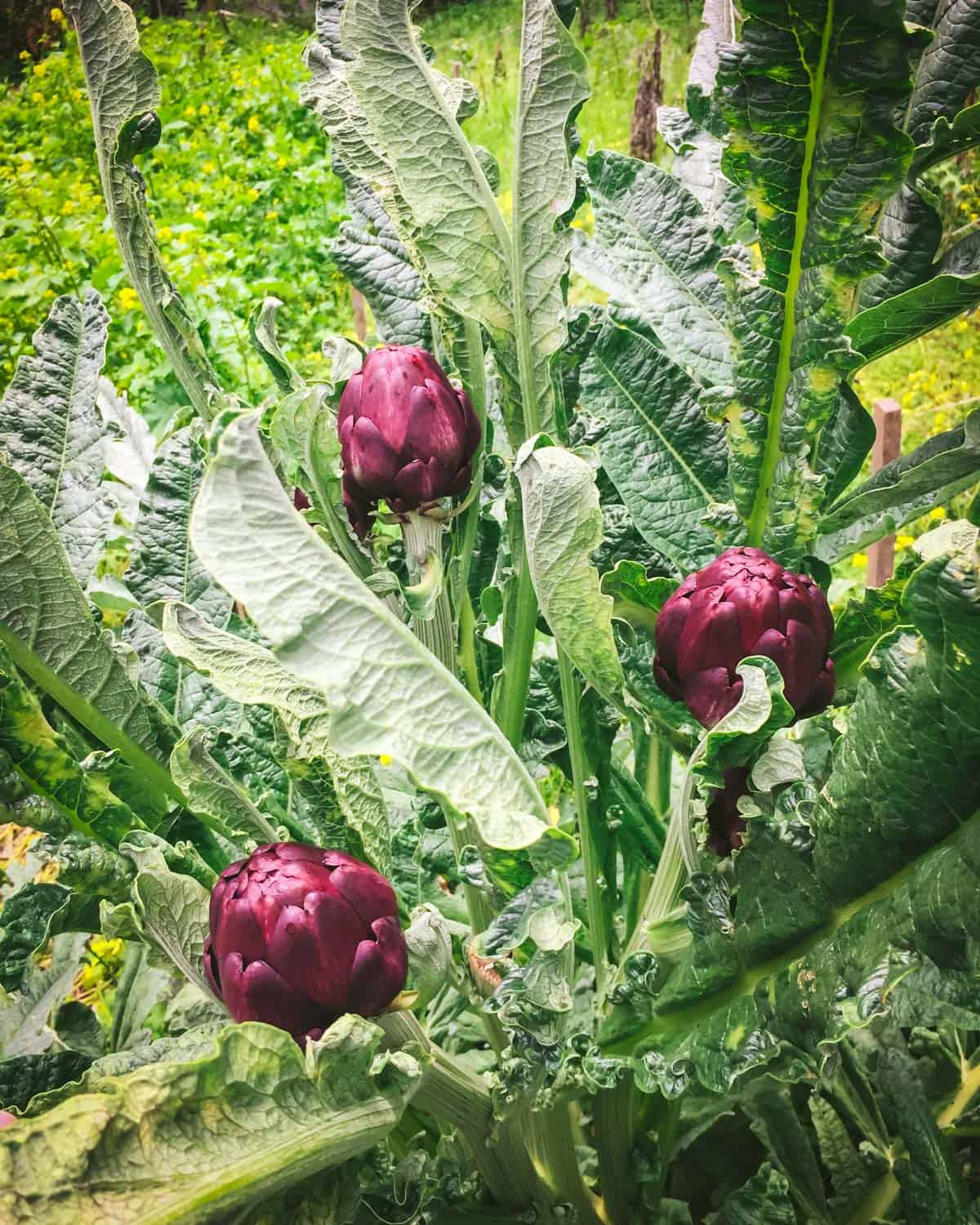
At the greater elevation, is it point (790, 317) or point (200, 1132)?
point (790, 317)

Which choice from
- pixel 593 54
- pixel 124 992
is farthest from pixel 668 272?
pixel 593 54

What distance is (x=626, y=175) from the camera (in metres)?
0.39

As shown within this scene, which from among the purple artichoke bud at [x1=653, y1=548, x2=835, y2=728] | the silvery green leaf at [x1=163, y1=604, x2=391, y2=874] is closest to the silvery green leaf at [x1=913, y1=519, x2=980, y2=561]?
the purple artichoke bud at [x1=653, y1=548, x2=835, y2=728]

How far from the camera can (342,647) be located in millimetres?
240

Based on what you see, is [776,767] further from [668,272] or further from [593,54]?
[593,54]

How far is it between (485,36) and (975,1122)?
5.69 ft

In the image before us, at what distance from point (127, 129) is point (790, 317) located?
19 cm

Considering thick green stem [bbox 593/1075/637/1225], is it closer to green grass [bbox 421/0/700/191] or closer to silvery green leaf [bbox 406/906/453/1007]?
silvery green leaf [bbox 406/906/453/1007]

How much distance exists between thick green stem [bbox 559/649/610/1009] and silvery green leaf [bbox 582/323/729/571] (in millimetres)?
50

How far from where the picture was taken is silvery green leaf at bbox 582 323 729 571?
0.36 meters

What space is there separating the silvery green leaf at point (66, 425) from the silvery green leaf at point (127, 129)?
45 millimetres

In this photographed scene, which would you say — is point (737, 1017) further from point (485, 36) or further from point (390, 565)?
point (485, 36)

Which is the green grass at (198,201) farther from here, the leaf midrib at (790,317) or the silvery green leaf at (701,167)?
the leaf midrib at (790,317)

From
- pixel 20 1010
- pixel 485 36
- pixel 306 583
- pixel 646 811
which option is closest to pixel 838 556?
pixel 646 811
